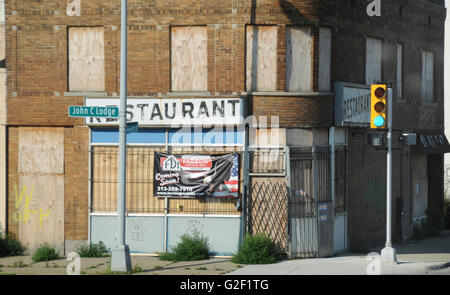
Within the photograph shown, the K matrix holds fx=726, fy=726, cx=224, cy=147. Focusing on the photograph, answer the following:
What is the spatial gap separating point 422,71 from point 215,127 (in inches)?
393

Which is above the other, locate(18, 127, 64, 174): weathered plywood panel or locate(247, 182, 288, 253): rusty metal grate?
locate(18, 127, 64, 174): weathered plywood panel

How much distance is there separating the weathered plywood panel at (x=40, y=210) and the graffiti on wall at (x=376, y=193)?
9376 mm

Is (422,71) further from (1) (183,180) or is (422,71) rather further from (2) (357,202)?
(1) (183,180)

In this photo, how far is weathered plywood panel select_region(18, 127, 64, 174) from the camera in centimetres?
2058

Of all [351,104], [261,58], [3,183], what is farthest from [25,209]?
[351,104]

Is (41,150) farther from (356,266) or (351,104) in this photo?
(356,266)

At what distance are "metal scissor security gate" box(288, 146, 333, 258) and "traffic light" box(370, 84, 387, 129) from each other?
7.99 ft

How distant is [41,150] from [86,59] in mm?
2892

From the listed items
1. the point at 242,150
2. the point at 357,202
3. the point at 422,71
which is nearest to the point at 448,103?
the point at 422,71

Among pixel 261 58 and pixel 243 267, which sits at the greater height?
pixel 261 58

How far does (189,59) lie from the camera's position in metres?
20.1

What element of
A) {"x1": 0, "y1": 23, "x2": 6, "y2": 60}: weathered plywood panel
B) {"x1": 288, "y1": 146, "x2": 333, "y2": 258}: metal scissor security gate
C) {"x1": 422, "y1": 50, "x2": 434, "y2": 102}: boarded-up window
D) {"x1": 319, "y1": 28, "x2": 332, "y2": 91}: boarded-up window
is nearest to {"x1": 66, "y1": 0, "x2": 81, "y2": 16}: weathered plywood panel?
{"x1": 0, "y1": 23, "x2": 6, "y2": 60}: weathered plywood panel

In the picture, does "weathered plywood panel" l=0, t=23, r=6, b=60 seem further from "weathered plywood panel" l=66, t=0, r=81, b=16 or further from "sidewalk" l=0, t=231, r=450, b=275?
"sidewalk" l=0, t=231, r=450, b=275

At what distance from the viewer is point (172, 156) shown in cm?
1995
